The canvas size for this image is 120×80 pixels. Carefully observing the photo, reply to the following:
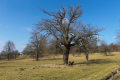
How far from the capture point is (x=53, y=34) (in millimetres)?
18266

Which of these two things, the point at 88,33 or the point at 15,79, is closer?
the point at 15,79

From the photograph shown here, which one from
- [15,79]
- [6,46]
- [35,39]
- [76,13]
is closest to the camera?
[15,79]

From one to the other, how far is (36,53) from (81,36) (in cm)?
3083

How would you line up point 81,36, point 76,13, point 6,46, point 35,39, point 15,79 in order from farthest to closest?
point 6,46 < point 35,39 < point 76,13 < point 81,36 < point 15,79

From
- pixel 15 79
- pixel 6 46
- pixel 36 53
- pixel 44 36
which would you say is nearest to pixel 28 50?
pixel 36 53

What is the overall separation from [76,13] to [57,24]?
445 centimetres

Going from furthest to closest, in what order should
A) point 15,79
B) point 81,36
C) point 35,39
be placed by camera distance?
point 35,39, point 81,36, point 15,79

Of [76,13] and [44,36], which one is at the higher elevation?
[76,13]

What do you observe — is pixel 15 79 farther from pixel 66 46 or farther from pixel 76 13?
pixel 76 13

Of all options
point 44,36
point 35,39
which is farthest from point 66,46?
point 35,39

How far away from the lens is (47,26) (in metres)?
18.1

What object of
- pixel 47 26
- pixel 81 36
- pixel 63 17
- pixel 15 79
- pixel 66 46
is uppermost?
pixel 63 17

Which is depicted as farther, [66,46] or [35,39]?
[35,39]

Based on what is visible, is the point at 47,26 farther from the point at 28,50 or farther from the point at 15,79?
the point at 28,50
